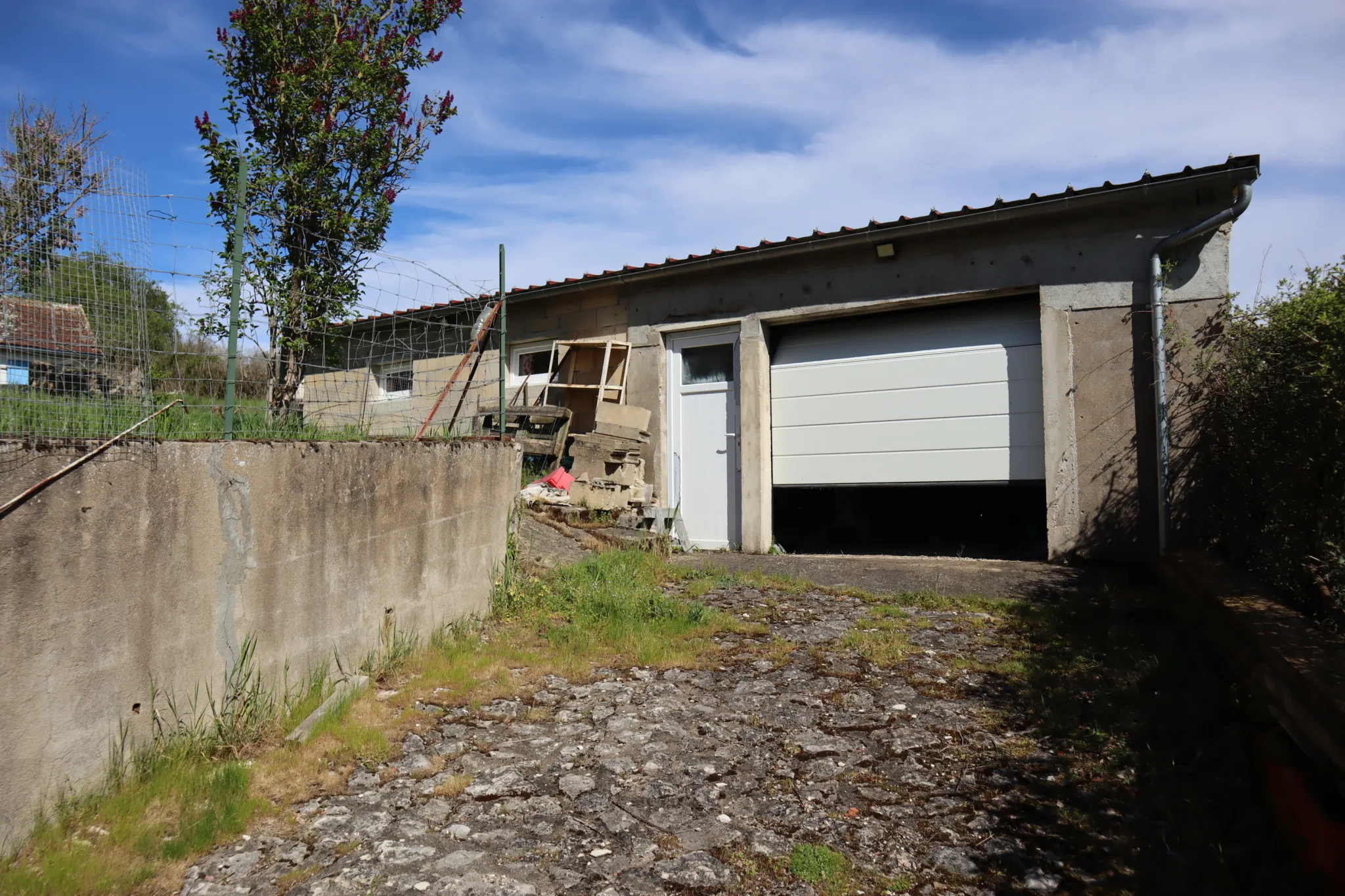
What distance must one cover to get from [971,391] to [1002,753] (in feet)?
16.5

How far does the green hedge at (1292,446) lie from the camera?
12.8 ft

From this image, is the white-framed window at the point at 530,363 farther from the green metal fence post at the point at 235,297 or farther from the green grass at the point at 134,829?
the green grass at the point at 134,829

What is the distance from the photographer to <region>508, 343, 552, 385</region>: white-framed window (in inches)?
428

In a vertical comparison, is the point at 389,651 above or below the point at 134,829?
above

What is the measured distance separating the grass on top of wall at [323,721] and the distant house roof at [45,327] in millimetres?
1492

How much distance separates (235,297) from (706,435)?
6.15 metres

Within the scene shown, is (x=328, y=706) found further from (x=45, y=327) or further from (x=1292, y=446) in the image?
(x=1292, y=446)

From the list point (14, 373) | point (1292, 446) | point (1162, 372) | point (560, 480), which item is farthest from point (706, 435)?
point (14, 373)

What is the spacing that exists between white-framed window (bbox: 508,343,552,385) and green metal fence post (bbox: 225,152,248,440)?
266 inches

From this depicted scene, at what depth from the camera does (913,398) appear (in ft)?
27.7

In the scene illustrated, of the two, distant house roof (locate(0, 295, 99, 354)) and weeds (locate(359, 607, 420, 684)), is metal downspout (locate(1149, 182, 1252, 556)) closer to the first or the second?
weeds (locate(359, 607, 420, 684))

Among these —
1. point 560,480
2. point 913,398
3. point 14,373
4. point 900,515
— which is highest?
point 913,398

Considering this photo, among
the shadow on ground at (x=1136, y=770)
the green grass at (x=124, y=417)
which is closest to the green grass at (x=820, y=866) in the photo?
the shadow on ground at (x=1136, y=770)

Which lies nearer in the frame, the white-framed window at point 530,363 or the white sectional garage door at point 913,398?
the white sectional garage door at point 913,398
